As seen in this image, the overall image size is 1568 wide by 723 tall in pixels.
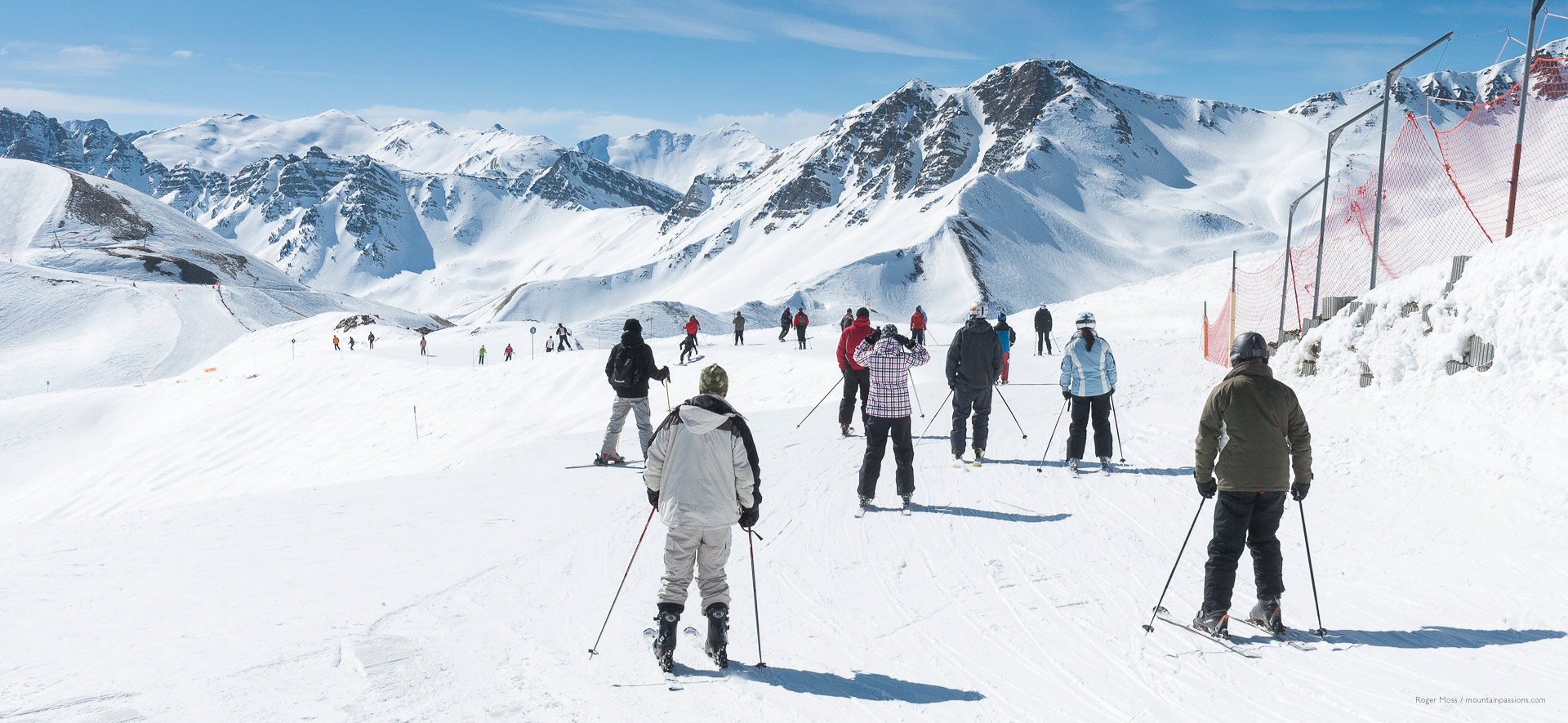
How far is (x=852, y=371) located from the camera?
1245cm

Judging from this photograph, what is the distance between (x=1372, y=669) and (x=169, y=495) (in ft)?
84.7

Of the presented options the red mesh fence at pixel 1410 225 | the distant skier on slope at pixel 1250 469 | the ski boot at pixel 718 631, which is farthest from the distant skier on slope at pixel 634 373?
the red mesh fence at pixel 1410 225

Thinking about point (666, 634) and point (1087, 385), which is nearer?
point (666, 634)

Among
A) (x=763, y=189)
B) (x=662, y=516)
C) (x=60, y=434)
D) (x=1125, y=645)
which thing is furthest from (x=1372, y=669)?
(x=763, y=189)

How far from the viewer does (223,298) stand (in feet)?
265

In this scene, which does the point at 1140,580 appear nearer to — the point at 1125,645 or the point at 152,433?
the point at 1125,645

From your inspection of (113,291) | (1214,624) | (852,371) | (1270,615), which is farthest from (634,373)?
(113,291)

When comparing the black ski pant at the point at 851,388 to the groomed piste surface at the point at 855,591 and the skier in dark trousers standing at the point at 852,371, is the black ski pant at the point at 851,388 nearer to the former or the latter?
the skier in dark trousers standing at the point at 852,371

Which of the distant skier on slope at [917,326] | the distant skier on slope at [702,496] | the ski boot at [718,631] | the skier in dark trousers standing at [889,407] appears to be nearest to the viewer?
the distant skier on slope at [702,496]

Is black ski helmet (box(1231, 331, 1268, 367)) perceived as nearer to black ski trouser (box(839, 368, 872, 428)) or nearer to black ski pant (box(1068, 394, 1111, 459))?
black ski pant (box(1068, 394, 1111, 459))

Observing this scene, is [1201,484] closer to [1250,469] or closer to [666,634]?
[1250,469]

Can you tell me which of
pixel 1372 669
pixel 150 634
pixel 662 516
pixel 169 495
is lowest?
pixel 169 495

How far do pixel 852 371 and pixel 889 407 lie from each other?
421 centimetres

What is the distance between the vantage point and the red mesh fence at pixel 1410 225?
16.9 metres
